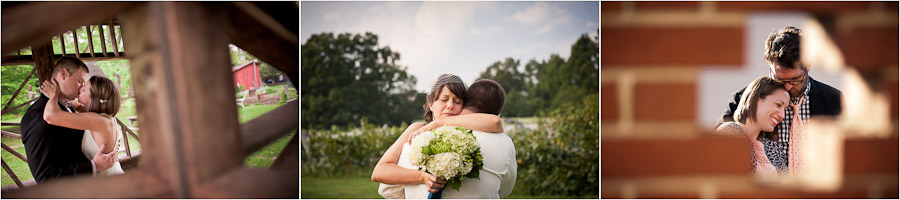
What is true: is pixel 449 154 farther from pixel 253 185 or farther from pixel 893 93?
pixel 893 93

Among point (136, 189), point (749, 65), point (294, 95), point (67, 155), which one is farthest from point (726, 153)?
point (67, 155)

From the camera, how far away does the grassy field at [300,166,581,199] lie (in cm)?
295

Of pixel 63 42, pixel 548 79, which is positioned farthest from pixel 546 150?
pixel 63 42

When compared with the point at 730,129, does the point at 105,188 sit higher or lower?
lower

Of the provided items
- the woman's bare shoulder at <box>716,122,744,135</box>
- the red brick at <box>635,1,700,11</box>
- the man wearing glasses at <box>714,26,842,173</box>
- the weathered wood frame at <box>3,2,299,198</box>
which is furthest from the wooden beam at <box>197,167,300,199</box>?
the man wearing glasses at <box>714,26,842,173</box>

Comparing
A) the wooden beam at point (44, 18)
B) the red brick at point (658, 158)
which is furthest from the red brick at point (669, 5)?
the wooden beam at point (44, 18)

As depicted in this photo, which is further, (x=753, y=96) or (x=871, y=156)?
(x=753, y=96)

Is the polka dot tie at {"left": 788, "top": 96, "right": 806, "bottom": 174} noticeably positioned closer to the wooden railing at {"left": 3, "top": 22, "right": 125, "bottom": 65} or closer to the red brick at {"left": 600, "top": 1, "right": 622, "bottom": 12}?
the red brick at {"left": 600, "top": 1, "right": 622, "bottom": 12}

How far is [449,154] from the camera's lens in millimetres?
2314

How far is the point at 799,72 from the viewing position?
8.41ft

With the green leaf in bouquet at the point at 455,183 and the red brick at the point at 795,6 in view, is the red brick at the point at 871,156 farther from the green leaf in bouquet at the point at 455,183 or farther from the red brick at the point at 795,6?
the green leaf in bouquet at the point at 455,183

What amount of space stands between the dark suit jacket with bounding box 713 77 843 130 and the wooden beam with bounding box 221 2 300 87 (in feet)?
6.23

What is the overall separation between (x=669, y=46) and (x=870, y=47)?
1.02 metres

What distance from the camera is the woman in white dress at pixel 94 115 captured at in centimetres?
265
